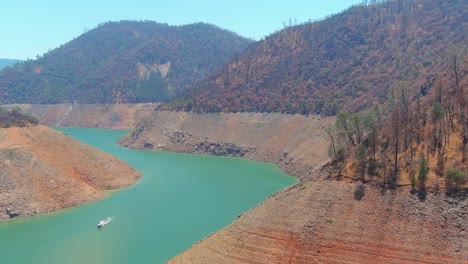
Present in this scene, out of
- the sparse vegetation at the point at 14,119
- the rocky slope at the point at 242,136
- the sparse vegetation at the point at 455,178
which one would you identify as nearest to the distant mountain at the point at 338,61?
the rocky slope at the point at 242,136

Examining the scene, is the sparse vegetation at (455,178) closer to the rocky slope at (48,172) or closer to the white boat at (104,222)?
the white boat at (104,222)

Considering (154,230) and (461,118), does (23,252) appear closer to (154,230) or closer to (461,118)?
(154,230)

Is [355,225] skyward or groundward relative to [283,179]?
skyward

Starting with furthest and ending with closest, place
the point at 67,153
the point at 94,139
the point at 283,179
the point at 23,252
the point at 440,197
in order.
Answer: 1. the point at 94,139
2. the point at 283,179
3. the point at 67,153
4. the point at 23,252
5. the point at 440,197

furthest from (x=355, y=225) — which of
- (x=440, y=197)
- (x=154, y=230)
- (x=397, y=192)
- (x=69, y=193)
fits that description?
(x=69, y=193)

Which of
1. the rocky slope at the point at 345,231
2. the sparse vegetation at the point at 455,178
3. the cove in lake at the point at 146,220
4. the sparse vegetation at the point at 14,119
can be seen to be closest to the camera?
the rocky slope at the point at 345,231

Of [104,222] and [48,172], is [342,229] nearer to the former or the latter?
[104,222]

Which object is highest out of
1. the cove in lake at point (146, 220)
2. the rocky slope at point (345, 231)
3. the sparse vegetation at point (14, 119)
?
the sparse vegetation at point (14, 119)

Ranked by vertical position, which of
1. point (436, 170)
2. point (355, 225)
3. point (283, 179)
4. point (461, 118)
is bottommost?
point (283, 179)
